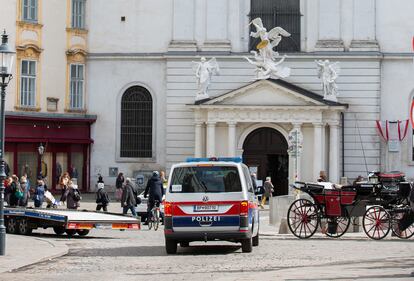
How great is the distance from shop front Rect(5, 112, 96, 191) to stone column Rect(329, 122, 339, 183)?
1246cm

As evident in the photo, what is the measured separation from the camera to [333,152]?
5531 cm

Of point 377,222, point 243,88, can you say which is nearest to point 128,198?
point 377,222

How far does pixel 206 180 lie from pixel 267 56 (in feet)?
99.8

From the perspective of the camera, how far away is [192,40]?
57.7 m

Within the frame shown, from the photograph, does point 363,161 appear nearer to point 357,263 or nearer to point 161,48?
point 161,48

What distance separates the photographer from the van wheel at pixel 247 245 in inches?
1005

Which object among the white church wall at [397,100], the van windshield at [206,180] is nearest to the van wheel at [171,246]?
the van windshield at [206,180]

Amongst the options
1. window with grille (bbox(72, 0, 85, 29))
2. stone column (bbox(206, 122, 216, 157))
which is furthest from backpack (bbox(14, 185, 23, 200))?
window with grille (bbox(72, 0, 85, 29))

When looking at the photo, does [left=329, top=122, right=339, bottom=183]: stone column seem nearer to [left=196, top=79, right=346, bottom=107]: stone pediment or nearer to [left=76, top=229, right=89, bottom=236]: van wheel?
[left=196, top=79, right=346, bottom=107]: stone pediment

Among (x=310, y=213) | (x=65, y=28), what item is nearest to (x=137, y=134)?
(x=65, y=28)

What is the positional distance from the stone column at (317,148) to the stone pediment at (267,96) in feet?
4.05

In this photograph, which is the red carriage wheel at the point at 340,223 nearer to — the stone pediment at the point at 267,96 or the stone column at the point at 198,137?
the stone pediment at the point at 267,96

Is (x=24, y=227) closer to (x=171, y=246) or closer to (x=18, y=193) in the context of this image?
(x=171, y=246)

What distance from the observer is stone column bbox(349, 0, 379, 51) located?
186 ft
